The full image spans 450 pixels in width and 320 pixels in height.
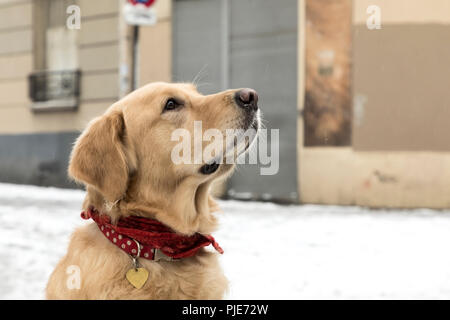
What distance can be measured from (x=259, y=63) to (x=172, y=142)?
22.3 ft

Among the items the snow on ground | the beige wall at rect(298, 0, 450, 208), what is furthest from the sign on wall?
the beige wall at rect(298, 0, 450, 208)

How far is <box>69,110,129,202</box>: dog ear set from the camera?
2.52 m

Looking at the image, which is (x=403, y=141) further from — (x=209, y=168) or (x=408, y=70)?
(x=209, y=168)

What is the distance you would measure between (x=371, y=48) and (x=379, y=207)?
2.77 m

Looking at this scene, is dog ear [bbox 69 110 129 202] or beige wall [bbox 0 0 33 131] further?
beige wall [bbox 0 0 33 131]

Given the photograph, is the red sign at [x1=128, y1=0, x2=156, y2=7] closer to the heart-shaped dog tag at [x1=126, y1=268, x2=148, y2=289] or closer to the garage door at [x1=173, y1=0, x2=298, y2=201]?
the garage door at [x1=173, y1=0, x2=298, y2=201]

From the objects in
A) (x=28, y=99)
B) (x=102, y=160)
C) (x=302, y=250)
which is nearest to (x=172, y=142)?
(x=102, y=160)

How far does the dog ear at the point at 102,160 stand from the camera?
2.52 m

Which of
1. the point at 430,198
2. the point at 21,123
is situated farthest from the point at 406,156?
the point at 21,123

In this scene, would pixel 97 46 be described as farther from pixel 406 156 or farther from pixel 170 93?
pixel 170 93

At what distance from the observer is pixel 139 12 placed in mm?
6324

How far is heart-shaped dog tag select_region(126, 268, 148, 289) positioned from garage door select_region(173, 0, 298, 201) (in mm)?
6624

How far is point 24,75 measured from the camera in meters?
12.6

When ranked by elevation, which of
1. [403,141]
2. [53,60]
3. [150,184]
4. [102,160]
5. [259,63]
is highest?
[53,60]
